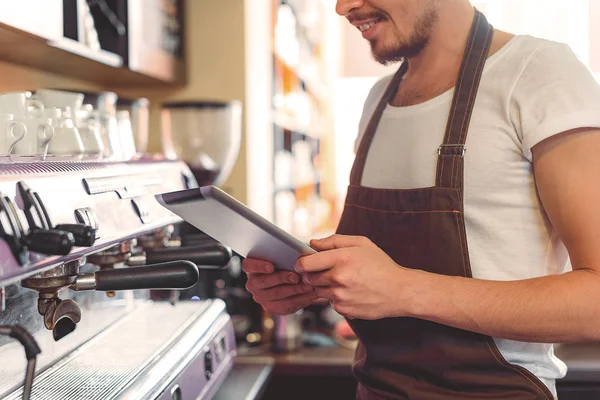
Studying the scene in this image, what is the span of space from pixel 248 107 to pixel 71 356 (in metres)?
1.48

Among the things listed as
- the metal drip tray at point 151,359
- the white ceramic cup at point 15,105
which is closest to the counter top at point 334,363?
the metal drip tray at point 151,359

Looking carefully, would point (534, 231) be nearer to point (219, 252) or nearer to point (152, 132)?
point (219, 252)

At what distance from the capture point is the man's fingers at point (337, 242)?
38.6 inches

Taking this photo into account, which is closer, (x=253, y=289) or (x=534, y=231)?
(x=534, y=231)

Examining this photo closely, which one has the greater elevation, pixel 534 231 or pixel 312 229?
pixel 534 231

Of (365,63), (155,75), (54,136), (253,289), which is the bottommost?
(253,289)

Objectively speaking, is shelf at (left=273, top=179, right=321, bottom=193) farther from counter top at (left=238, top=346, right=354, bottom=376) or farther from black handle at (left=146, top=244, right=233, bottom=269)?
black handle at (left=146, top=244, right=233, bottom=269)

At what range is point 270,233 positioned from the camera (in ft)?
2.96

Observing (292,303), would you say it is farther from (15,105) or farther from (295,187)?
(295,187)

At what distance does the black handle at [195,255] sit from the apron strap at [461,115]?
0.36m

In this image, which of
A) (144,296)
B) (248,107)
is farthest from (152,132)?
(144,296)

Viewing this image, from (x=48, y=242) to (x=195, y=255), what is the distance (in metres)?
0.40

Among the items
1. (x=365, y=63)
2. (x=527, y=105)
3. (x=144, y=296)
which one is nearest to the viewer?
(x=527, y=105)

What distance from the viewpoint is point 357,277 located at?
955 millimetres
